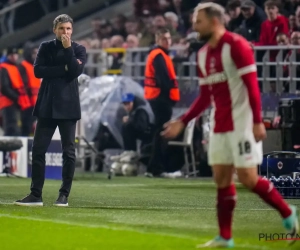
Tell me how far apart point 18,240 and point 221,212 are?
1616 mm

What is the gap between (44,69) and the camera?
38.3 ft

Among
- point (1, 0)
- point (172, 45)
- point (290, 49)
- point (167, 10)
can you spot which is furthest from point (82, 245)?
point (1, 0)

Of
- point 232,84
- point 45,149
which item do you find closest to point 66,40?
point 45,149

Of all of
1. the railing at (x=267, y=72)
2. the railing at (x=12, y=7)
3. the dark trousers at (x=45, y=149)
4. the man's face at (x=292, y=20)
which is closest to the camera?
the dark trousers at (x=45, y=149)

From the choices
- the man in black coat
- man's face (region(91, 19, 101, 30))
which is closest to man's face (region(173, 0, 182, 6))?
man's face (region(91, 19, 101, 30))

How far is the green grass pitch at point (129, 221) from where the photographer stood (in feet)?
26.5

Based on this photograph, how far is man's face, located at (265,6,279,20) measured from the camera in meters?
17.7

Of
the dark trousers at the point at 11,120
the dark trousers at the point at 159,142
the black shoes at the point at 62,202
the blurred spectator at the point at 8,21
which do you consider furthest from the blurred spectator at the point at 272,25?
the blurred spectator at the point at 8,21

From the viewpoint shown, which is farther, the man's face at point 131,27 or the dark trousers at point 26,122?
the man's face at point 131,27

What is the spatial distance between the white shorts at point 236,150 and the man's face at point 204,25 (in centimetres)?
76

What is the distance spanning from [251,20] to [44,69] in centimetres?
749

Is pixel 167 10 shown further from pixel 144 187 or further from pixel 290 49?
pixel 144 187

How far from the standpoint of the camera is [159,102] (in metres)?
18.6

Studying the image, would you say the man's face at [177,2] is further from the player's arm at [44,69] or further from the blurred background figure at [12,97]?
the player's arm at [44,69]
